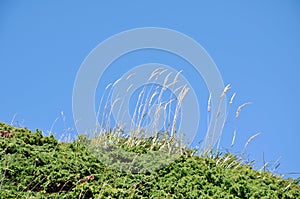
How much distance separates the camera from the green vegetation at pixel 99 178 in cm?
509

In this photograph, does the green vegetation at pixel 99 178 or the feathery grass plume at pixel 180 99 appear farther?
the feathery grass plume at pixel 180 99

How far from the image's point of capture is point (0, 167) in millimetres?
5230

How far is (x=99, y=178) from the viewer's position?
18.1 feet

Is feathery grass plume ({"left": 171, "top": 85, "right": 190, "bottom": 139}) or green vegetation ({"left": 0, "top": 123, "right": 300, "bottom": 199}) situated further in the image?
feathery grass plume ({"left": 171, "top": 85, "right": 190, "bottom": 139})

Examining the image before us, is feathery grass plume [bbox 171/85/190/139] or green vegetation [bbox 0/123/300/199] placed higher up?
feathery grass plume [bbox 171/85/190/139]

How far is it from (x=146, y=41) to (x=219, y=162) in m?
2.14

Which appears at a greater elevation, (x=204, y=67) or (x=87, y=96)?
(x=204, y=67)

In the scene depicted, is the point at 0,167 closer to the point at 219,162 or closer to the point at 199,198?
the point at 199,198

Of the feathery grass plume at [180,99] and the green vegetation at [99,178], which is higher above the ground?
the feathery grass plume at [180,99]

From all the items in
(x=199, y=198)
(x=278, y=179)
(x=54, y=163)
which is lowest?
(x=199, y=198)

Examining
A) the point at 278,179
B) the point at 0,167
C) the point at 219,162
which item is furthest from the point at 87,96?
the point at 278,179

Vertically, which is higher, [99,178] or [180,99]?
[180,99]

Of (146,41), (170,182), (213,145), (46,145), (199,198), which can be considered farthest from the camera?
(213,145)

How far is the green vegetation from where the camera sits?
5.09m
